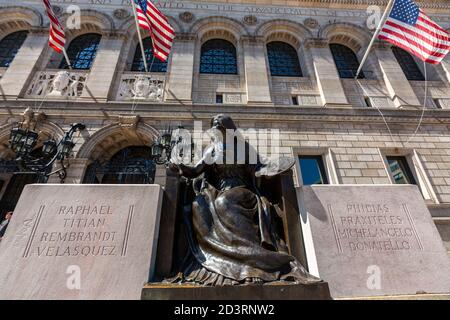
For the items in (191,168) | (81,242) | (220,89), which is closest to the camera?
(81,242)

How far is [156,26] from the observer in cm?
987

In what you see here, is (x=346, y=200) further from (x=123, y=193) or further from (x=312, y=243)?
(x=123, y=193)

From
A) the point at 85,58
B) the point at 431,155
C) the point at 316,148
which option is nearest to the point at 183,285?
the point at 316,148

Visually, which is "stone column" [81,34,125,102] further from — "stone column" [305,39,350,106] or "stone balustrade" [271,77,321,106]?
"stone column" [305,39,350,106]

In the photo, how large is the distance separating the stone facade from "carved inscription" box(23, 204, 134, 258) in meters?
5.22

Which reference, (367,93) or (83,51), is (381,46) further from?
(83,51)

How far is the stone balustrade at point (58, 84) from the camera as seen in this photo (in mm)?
11070

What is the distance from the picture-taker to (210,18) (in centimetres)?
1448

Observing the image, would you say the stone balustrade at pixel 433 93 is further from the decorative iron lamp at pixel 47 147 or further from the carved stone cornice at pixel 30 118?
the carved stone cornice at pixel 30 118

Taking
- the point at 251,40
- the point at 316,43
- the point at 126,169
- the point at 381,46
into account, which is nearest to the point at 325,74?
the point at 316,43

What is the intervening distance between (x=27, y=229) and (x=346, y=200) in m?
5.83

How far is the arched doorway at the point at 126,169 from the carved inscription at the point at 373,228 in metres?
7.51

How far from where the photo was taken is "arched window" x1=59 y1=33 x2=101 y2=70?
1278cm

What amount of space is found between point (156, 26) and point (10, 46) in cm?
1077
